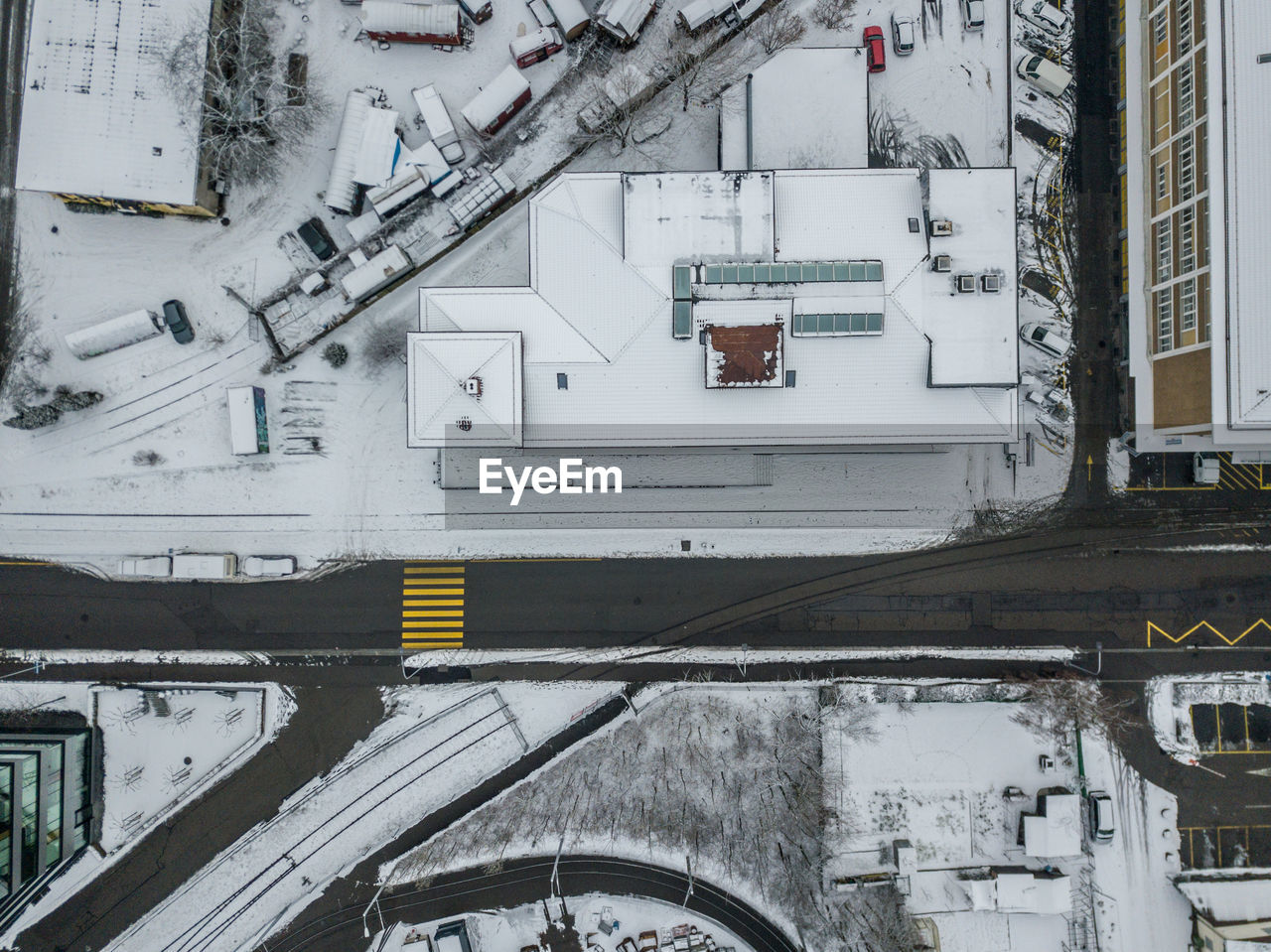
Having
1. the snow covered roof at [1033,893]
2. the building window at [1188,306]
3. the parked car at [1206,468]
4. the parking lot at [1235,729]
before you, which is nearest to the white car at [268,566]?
the snow covered roof at [1033,893]

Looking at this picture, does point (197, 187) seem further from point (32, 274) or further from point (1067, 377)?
point (1067, 377)

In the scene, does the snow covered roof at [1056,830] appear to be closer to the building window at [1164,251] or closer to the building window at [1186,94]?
the building window at [1164,251]

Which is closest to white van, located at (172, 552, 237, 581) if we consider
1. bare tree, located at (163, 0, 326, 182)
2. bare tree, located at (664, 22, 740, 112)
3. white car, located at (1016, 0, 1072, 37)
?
bare tree, located at (163, 0, 326, 182)

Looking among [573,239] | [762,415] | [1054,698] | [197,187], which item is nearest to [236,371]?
[197,187]

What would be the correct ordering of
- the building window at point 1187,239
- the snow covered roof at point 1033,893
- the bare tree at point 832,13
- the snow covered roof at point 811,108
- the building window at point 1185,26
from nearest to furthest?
1. the building window at point 1187,239
2. the building window at point 1185,26
3. the snow covered roof at point 811,108
4. the snow covered roof at point 1033,893
5. the bare tree at point 832,13

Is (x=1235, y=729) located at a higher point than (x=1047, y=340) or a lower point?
lower

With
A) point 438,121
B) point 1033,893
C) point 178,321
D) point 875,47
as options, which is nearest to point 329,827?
point 178,321

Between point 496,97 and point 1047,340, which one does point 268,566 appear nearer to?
point 496,97
